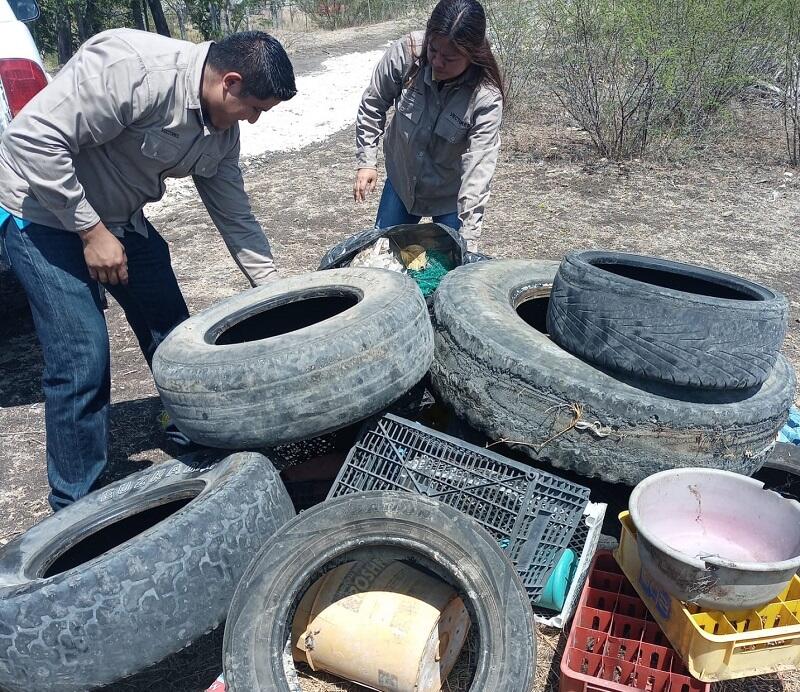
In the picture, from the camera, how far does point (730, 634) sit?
209 centimetres

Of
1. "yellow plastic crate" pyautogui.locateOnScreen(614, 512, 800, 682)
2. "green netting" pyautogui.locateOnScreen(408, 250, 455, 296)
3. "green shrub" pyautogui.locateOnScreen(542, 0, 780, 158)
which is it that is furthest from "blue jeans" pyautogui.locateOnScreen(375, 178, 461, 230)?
"green shrub" pyautogui.locateOnScreen(542, 0, 780, 158)

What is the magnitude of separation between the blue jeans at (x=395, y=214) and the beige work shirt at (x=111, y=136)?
138cm

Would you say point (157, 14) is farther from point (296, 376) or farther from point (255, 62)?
point (296, 376)

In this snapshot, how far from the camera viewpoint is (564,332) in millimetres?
2971

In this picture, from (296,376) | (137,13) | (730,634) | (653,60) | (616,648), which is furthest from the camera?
(137,13)

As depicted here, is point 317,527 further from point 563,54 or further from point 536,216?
point 563,54

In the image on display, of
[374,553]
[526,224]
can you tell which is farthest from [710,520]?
[526,224]

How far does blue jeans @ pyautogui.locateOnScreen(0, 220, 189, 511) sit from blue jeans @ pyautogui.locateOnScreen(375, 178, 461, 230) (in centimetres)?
163

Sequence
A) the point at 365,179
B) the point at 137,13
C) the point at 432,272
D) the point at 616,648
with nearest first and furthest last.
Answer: the point at 616,648 → the point at 432,272 → the point at 365,179 → the point at 137,13

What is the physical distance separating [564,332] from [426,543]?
1.16 m

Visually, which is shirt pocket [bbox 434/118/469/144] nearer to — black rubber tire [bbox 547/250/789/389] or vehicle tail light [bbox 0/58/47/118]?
black rubber tire [bbox 547/250/789/389]

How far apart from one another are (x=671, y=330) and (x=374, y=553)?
136 centimetres

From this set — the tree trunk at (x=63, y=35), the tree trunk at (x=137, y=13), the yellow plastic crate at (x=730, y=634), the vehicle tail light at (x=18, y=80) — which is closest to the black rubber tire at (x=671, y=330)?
the yellow plastic crate at (x=730, y=634)

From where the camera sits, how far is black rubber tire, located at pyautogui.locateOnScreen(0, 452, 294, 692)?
206 centimetres
